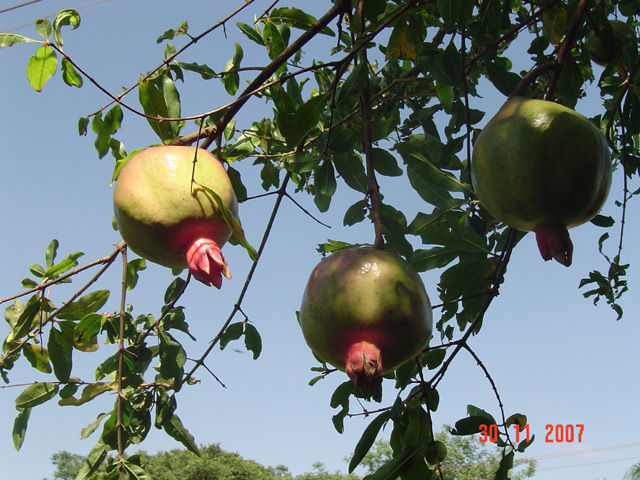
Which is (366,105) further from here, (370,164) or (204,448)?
(204,448)

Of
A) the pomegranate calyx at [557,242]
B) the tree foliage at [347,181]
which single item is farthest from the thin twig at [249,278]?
the pomegranate calyx at [557,242]

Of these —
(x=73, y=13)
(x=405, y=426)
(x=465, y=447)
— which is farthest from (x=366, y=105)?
(x=465, y=447)

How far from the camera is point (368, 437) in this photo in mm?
1429

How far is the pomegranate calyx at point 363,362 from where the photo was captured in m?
0.89

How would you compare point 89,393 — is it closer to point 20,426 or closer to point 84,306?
point 20,426

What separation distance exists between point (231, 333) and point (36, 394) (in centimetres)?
60

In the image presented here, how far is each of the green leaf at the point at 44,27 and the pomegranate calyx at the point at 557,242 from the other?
104cm

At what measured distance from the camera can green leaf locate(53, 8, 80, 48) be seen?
1.23 m

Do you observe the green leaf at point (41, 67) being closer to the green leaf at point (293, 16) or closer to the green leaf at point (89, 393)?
the green leaf at point (293, 16)

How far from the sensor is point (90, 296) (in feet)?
5.13

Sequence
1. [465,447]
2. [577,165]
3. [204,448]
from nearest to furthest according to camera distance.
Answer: [577,165], [204,448], [465,447]

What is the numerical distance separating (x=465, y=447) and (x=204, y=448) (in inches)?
271

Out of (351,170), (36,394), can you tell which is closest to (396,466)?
(351,170)

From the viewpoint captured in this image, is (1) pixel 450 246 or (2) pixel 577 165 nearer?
(2) pixel 577 165
